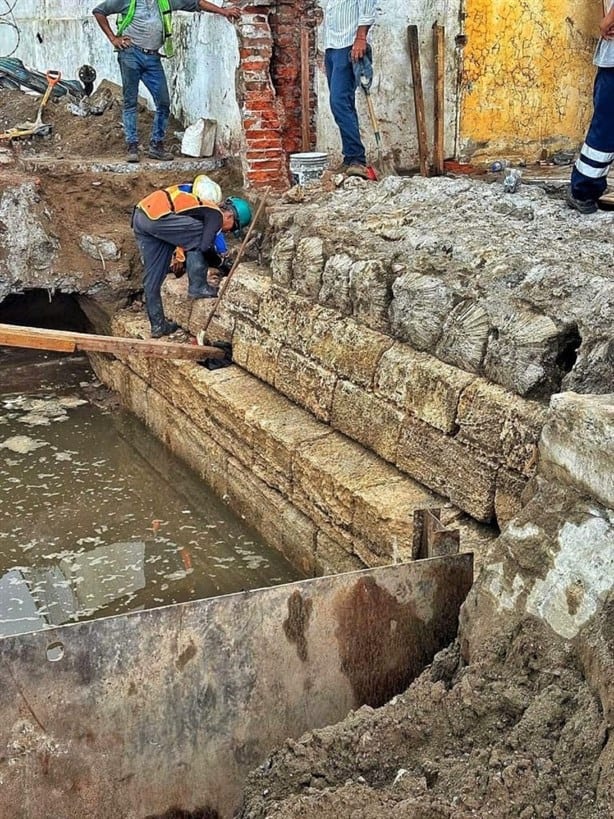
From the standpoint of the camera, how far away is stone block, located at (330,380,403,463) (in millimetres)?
4680

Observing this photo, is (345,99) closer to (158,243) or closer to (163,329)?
(158,243)

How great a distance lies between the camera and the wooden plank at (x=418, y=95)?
8180 millimetres

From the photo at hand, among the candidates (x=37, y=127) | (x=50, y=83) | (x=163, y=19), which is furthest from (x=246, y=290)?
(x=50, y=83)

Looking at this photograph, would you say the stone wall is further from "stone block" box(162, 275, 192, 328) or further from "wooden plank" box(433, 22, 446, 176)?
"wooden plank" box(433, 22, 446, 176)

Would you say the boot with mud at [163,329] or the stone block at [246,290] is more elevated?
the stone block at [246,290]

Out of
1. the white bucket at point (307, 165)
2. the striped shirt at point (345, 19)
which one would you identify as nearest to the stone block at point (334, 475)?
the white bucket at point (307, 165)

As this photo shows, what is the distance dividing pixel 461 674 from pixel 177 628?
87 cm

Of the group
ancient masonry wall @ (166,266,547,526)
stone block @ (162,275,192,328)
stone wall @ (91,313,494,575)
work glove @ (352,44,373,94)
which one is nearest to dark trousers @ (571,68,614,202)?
ancient masonry wall @ (166,266,547,526)

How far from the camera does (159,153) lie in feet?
29.0

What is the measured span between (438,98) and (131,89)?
290cm

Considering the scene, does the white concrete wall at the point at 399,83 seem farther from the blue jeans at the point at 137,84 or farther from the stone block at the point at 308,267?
the stone block at the point at 308,267

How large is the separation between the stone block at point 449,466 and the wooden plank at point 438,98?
4.70 meters

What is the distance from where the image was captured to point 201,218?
6.93 meters

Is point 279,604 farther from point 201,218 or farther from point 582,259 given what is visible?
point 201,218
